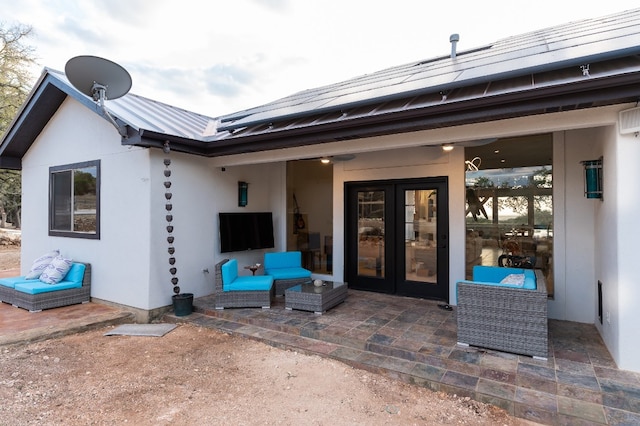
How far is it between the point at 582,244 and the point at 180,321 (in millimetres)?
6245

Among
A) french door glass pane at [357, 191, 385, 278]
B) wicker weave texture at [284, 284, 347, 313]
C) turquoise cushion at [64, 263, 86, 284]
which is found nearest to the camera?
wicker weave texture at [284, 284, 347, 313]

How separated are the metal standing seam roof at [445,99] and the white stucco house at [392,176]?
0.03m

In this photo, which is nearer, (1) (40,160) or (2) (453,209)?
(2) (453,209)

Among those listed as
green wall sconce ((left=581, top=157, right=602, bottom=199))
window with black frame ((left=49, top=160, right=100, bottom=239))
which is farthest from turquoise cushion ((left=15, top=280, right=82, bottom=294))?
green wall sconce ((left=581, top=157, right=602, bottom=199))

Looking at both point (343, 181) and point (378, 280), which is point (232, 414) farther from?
point (343, 181)

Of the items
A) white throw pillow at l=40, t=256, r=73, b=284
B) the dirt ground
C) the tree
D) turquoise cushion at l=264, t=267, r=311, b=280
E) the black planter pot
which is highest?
the tree

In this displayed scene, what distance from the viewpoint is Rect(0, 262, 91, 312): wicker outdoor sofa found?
18.5 feet

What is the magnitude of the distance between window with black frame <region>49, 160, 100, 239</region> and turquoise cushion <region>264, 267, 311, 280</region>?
3.36 meters

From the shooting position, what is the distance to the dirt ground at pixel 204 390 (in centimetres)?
284

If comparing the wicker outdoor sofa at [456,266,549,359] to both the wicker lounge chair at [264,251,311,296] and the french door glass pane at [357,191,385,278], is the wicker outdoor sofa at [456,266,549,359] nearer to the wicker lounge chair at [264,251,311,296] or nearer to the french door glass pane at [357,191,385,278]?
the french door glass pane at [357,191,385,278]

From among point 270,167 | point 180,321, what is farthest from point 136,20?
point 180,321

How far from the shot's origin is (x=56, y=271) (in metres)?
6.12

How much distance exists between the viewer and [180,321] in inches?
211

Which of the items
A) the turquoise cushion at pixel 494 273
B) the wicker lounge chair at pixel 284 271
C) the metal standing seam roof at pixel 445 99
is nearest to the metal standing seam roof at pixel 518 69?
the metal standing seam roof at pixel 445 99
